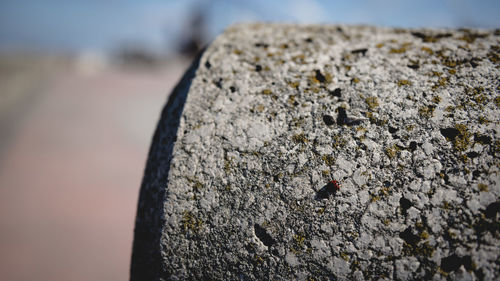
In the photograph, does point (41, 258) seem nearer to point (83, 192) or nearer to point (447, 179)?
point (83, 192)

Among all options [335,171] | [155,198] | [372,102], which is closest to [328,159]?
[335,171]

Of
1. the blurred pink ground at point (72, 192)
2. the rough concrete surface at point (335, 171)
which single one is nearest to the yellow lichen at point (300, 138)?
the rough concrete surface at point (335, 171)

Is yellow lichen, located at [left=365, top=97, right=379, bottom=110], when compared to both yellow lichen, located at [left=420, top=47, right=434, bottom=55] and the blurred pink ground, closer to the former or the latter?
yellow lichen, located at [left=420, top=47, right=434, bottom=55]

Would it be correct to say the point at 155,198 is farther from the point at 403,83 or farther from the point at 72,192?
the point at 72,192

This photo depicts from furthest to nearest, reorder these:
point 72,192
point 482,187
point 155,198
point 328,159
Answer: point 72,192 < point 155,198 < point 328,159 < point 482,187

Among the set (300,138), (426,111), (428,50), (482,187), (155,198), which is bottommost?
(155,198)

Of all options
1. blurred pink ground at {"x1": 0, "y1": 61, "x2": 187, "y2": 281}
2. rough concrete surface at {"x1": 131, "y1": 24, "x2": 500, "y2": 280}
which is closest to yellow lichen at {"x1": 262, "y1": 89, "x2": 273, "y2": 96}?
rough concrete surface at {"x1": 131, "y1": 24, "x2": 500, "y2": 280}
